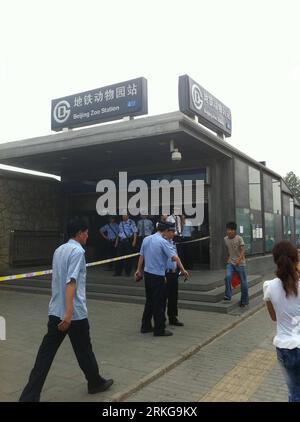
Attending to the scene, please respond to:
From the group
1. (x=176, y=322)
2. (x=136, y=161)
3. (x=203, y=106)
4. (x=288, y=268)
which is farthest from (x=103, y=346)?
(x=136, y=161)

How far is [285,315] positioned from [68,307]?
6.35 feet

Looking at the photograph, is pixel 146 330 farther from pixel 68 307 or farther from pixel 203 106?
pixel 203 106

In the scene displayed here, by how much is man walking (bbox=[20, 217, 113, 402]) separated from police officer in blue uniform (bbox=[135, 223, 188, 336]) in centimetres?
215

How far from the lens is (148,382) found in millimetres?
4461

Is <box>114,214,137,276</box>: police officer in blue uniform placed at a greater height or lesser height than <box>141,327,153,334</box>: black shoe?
greater

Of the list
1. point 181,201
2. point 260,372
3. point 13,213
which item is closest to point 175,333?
point 260,372

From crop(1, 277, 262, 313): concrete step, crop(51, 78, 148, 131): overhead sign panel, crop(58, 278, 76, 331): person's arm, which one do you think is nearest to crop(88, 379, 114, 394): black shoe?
crop(58, 278, 76, 331): person's arm

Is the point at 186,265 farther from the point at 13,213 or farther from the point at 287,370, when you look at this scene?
the point at 287,370

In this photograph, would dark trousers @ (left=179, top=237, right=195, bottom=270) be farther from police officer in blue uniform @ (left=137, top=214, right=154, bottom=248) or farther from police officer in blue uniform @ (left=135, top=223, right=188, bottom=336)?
police officer in blue uniform @ (left=135, top=223, right=188, bottom=336)

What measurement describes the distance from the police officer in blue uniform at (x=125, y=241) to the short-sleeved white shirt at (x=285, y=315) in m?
7.60

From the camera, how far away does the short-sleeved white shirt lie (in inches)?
121

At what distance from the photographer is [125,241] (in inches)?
424
